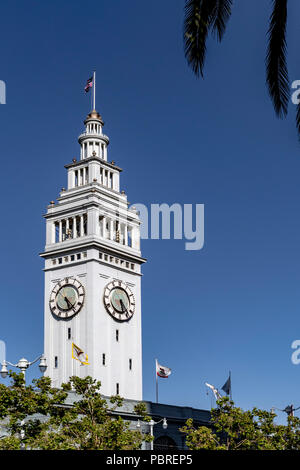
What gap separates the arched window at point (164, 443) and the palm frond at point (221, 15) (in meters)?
70.1

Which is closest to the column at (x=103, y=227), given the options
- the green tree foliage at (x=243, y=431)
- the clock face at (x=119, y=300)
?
the clock face at (x=119, y=300)

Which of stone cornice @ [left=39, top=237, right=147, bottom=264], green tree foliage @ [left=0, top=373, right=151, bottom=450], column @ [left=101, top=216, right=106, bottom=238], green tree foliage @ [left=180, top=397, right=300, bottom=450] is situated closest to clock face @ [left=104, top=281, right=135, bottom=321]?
stone cornice @ [left=39, top=237, right=147, bottom=264]

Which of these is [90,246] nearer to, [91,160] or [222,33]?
[91,160]

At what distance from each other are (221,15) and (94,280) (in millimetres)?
71335

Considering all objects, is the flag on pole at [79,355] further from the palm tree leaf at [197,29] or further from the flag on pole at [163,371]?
the palm tree leaf at [197,29]

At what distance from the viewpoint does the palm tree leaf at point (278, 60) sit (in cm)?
2467

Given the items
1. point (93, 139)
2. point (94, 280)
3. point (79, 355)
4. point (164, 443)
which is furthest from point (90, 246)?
point (164, 443)

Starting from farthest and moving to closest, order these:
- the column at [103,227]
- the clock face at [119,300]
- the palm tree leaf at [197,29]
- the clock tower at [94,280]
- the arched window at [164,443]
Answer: the column at [103,227] < the clock face at [119,300] < the clock tower at [94,280] < the arched window at [164,443] < the palm tree leaf at [197,29]

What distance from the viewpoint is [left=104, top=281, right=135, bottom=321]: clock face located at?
96312 mm

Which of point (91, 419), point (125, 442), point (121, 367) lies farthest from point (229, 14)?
point (121, 367)

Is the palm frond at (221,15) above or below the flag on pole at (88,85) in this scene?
below

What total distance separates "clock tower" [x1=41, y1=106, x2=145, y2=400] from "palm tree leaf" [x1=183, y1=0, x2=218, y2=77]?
2755 inches

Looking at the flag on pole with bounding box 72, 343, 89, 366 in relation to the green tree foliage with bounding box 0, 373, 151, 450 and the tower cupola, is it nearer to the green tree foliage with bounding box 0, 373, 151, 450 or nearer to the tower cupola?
the tower cupola

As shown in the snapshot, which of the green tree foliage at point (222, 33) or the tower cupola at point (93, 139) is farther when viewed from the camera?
the tower cupola at point (93, 139)
